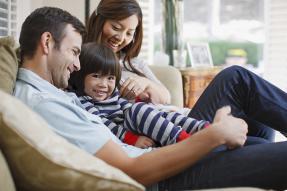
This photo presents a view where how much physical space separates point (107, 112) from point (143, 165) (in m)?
0.54

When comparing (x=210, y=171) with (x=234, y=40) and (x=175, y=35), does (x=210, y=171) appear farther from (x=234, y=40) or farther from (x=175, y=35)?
(x=234, y=40)

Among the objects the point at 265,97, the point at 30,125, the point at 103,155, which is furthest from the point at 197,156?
the point at 265,97

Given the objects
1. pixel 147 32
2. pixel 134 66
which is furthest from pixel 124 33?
pixel 147 32

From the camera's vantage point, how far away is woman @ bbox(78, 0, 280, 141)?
184cm

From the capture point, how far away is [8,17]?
106 inches

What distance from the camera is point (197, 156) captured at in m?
A: 1.18

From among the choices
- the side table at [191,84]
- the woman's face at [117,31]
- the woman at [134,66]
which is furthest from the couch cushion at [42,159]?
the side table at [191,84]

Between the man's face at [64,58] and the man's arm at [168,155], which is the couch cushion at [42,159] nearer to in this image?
the man's arm at [168,155]

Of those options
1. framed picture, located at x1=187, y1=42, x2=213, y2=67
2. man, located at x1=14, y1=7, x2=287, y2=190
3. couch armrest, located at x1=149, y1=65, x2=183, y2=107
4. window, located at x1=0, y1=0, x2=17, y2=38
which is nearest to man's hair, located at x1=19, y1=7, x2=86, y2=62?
man, located at x1=14, y1=7, x2=287, y2=190

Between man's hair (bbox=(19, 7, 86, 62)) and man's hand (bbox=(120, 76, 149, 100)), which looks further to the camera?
man's hand (bbox=(120, 76, 149, 100))

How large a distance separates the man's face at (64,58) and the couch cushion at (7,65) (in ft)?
0.36

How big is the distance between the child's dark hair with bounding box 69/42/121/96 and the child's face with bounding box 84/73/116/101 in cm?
2

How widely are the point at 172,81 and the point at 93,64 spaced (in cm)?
95

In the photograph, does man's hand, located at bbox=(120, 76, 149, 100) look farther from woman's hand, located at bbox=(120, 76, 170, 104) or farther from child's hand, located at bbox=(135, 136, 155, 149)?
child's hand, located at bbox=(135, 136, 155, 149)
